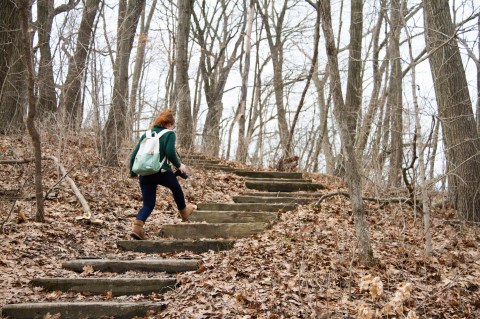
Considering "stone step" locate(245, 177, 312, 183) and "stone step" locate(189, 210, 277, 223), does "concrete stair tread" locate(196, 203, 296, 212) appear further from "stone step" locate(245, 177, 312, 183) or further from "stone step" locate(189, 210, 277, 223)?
"stone step" locate(245, 177, 312, 183)

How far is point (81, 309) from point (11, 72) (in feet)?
26.1

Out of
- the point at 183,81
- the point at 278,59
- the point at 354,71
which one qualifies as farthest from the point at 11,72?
the point at 278,59

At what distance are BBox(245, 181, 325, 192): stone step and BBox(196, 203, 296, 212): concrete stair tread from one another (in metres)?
1.73

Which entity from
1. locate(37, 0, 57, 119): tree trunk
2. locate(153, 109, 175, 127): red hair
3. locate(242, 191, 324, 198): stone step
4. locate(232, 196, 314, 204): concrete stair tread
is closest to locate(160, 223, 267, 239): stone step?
locate(153, 109, 175, 127): red hair

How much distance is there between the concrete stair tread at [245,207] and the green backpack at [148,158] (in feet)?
6.23

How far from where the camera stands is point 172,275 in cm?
556

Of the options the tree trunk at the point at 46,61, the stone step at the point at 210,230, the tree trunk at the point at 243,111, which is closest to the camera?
the stone step at the point at 210,230

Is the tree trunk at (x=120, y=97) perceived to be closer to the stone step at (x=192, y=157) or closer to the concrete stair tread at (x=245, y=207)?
the stone step at (x=192, y=157)

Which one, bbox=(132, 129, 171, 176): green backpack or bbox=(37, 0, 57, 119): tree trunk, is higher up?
bbox=(37, 0, 57, 119): tree trunk

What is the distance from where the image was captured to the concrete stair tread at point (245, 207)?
8391 mm

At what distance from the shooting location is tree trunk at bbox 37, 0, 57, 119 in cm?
1291

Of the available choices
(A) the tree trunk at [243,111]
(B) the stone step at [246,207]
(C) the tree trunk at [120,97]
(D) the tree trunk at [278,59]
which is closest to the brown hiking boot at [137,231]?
(B) the stone step at [246,207]

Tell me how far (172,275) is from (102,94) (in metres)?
6.04

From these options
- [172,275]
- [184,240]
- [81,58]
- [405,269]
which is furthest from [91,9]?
[405,269]
